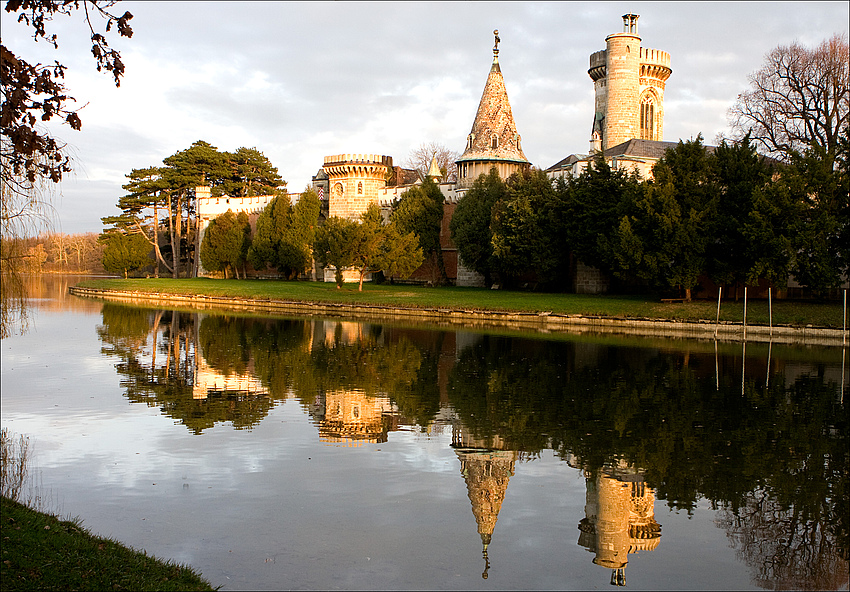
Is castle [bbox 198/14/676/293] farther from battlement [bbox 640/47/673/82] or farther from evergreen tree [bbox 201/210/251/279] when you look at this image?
evergreen tree [bbox 201/210/251/279]

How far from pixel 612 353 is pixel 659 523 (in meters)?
12.7

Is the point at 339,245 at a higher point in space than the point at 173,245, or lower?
lower

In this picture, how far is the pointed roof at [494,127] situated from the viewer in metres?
45.8

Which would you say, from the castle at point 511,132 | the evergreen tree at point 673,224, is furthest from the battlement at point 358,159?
the evergreen tree at point 673,224

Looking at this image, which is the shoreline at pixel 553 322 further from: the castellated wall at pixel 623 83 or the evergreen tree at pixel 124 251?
the castellated wall at pixel 623 83

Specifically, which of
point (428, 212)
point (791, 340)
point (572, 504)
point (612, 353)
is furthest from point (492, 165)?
point (572, 504)

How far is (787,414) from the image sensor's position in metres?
11.9

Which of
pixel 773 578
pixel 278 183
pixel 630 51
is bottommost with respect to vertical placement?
pixel 773 578

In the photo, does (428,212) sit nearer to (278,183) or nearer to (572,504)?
(278,183)

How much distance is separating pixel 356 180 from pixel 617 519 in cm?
4496

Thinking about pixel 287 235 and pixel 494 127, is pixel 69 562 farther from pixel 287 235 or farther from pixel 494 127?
pixel 287 235

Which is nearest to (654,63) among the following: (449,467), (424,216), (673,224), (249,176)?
(424,216)

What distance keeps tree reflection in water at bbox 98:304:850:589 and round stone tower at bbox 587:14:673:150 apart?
28507 mm

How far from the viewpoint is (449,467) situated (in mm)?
8766
